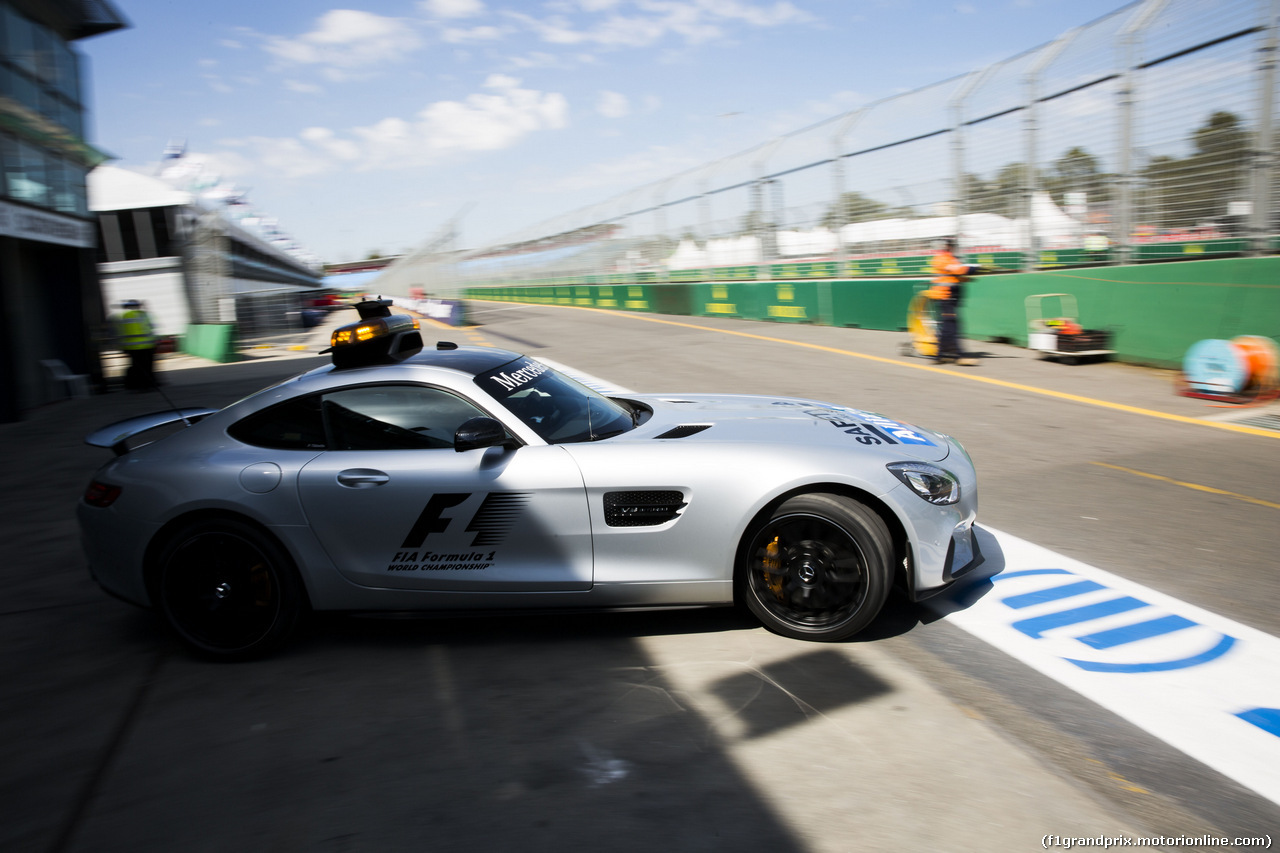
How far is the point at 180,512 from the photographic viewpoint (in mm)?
4059

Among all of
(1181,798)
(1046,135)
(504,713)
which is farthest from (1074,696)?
(1046,135)

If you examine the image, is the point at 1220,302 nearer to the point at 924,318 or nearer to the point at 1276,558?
the point at 924,318

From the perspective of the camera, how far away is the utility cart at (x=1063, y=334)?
39.1ft

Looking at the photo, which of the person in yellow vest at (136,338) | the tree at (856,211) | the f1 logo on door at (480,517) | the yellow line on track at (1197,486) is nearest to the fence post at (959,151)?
the tree at (856,211)

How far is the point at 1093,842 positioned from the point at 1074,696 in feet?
3.04

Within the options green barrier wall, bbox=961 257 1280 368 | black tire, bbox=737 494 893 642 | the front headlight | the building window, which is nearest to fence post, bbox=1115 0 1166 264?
green barrier wall, bbox=961 257 1280 368

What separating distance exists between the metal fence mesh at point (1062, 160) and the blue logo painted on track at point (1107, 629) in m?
7.68

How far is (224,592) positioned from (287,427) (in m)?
0.79

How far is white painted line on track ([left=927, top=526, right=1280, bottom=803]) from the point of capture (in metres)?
3.05

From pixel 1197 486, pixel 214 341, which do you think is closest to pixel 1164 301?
pixel 1197 486

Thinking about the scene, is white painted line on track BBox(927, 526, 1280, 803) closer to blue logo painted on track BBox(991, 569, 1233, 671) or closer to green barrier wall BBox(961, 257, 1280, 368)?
blue logo painted on track BBox(991, 569, 1233, 671)

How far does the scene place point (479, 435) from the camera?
3.86 meters

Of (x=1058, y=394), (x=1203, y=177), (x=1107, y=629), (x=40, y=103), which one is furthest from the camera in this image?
(x=40, y=103)

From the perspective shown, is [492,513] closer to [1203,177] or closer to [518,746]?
[518,746]
